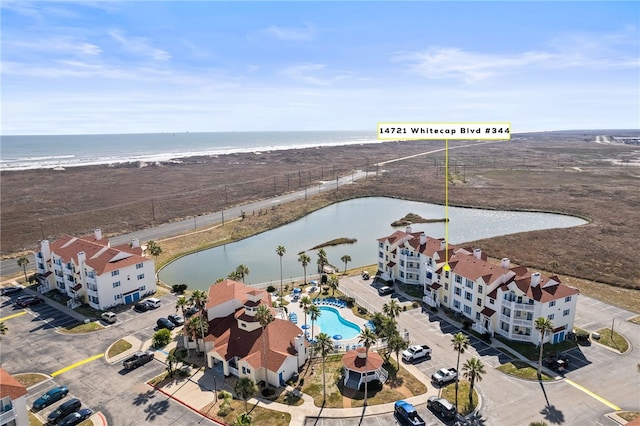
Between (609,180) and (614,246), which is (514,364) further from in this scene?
(609,180)

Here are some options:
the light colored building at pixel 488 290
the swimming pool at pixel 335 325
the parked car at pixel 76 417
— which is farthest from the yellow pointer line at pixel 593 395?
the parked car at pixel 76 417

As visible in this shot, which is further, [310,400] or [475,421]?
[310,400]

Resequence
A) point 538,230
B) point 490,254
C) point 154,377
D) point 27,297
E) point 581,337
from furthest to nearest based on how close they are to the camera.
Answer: point 538,230
point 490,254
point 27,297
point 581,337
point 154,377

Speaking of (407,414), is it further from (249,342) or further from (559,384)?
(249,342)

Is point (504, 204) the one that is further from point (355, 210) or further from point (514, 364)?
point (514, 364)

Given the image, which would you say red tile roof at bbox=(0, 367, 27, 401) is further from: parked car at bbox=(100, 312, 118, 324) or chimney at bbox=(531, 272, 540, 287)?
chimney at bbox=(531, 272, 540, 287)

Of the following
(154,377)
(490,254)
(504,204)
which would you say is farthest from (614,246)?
(154,377)

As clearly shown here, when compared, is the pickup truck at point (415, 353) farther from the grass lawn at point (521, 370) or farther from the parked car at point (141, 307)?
the parked car at point (141, 307)

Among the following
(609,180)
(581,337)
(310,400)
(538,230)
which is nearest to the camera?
(310,400)
